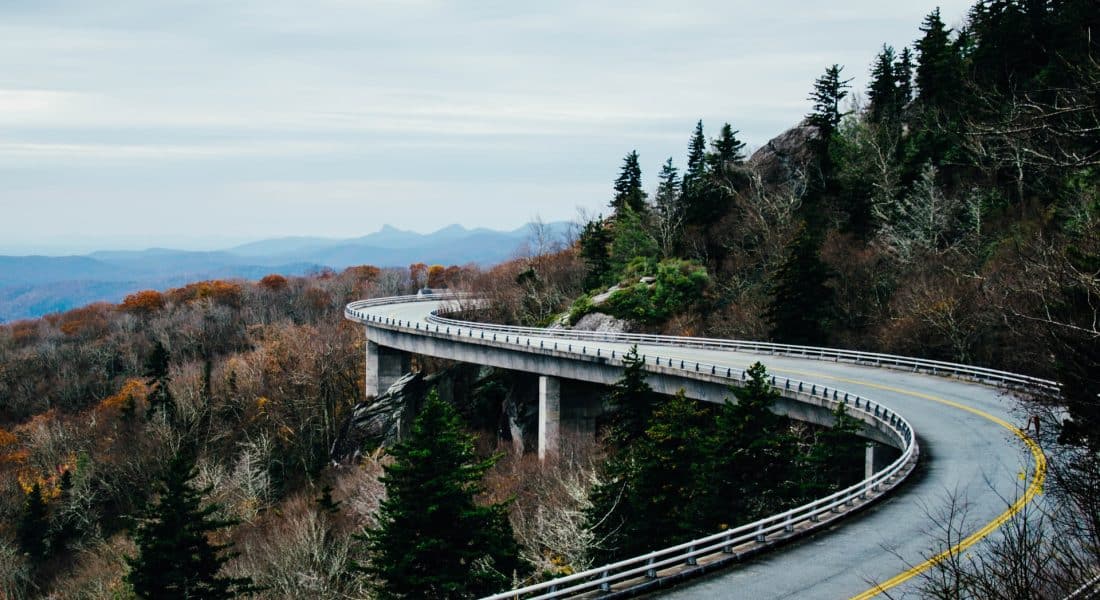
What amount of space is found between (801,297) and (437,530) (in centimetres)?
3595

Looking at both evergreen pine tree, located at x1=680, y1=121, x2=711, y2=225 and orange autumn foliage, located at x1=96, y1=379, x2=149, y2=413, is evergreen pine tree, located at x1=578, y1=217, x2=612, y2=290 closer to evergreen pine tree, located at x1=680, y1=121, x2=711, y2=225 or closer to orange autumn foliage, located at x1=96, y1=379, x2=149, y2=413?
evergreen pine tree, located at x1=680, y1=121, x2=711, y2=225

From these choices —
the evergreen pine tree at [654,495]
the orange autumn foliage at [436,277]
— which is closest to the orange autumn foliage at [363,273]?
the orange autumn foliage at [436,277]

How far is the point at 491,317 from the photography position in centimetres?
8356

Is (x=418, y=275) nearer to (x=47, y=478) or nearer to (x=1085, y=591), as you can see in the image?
(x=47, y=478)

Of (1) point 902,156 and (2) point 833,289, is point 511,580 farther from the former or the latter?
(1) point 902,156

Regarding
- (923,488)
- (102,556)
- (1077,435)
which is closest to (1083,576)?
(1077,435)

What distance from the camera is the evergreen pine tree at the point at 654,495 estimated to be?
1059 inches

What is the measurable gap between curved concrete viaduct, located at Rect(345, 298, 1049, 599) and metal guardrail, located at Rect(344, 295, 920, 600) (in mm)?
115

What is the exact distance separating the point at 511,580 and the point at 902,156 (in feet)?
179

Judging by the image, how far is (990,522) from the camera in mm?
22234

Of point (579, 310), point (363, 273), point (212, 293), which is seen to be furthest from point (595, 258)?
point (363, 273)

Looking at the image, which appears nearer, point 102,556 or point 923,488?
point 923,488

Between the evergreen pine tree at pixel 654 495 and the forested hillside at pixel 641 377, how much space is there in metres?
0.09

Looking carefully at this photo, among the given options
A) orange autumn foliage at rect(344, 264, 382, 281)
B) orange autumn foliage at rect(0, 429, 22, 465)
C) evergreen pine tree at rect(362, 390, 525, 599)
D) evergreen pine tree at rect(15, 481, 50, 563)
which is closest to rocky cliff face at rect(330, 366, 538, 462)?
evergreen pine tree at rect(15, 481, 50, 563)
